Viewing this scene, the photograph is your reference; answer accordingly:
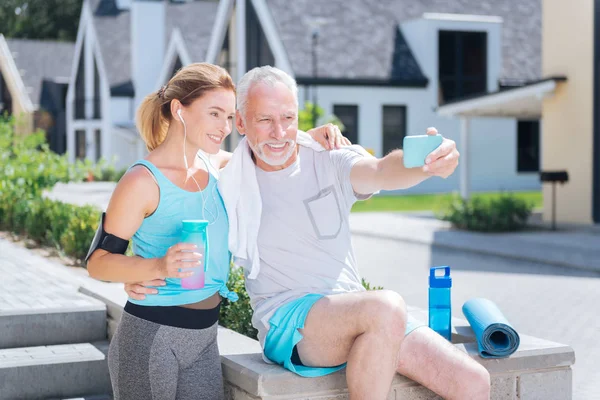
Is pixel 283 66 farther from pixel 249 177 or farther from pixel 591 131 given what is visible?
pixel 249 177

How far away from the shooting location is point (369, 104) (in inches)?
1298

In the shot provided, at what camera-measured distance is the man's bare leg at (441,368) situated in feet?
13.8

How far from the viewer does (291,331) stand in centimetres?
419

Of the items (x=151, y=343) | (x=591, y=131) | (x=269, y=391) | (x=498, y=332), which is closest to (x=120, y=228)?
(x=151, y=343)

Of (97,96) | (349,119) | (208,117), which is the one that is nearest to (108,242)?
(208,117)

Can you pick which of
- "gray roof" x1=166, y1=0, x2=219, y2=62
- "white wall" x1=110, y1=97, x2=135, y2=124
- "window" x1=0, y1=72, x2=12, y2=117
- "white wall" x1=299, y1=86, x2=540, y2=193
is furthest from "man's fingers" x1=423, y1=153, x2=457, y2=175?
"window" x1=0, y1=72, x2=12, y2=117

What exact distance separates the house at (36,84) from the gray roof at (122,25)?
7.44 m

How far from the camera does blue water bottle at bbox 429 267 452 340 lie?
4.99 metres

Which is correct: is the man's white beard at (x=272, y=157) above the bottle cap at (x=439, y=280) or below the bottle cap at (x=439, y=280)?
above

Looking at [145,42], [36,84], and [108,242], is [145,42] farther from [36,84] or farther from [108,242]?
[108,242]

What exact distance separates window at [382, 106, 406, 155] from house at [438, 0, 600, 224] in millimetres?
13036

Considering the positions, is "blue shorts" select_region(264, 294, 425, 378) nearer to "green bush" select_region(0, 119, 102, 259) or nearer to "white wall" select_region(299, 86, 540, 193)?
"green bush" select_region(0, 119, 102, 259)

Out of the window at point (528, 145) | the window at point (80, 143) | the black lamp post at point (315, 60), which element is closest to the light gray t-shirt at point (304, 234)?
the black lamp post at point (315, 60)

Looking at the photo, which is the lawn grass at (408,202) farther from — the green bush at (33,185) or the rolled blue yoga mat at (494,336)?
the rolled blue yoga mat at (494,336)
